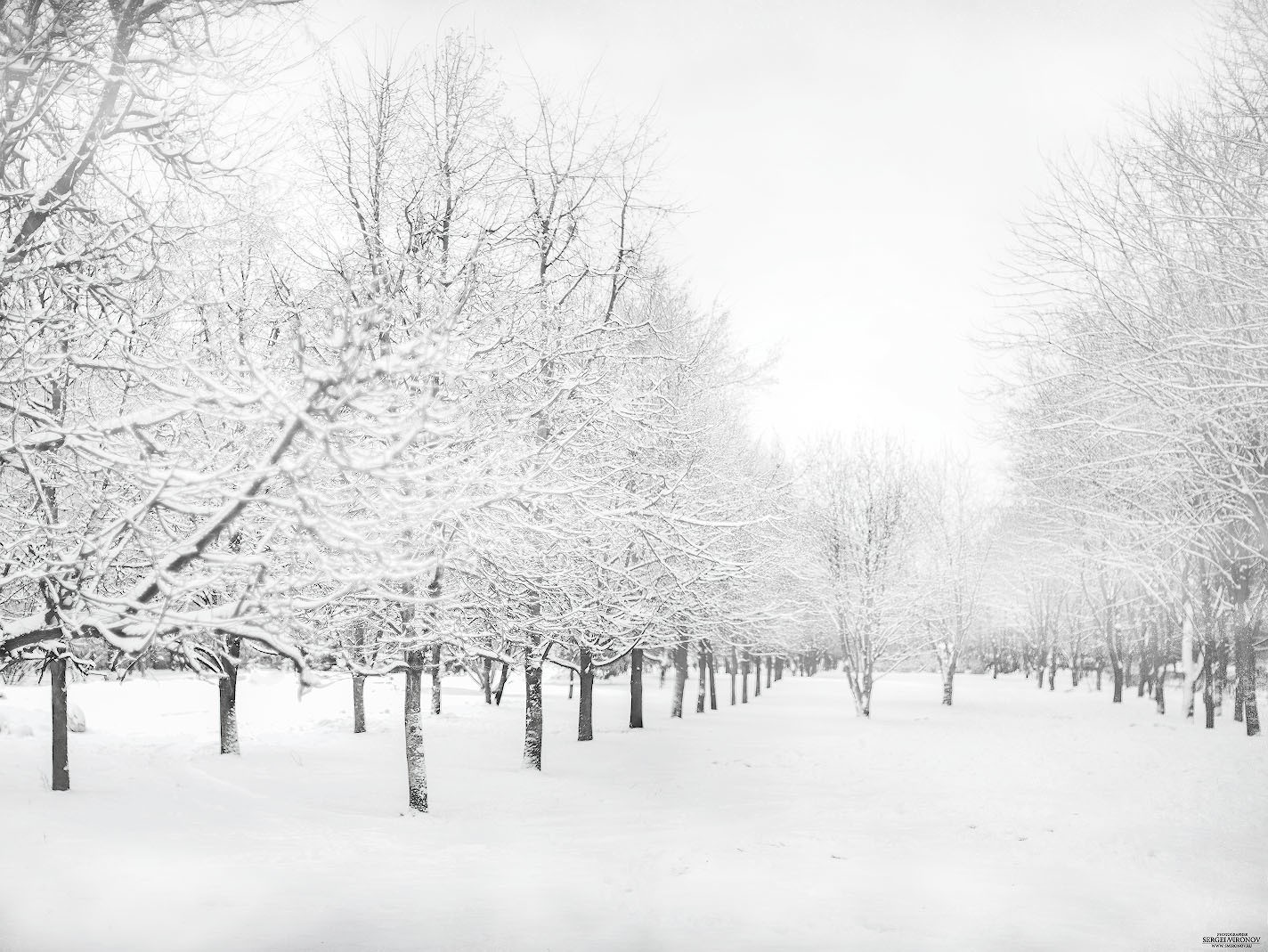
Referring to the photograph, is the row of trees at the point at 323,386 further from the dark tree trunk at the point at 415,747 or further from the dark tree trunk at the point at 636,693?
the dark tree trunk at the point at 636,693

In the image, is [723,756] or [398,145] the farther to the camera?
[723,756]

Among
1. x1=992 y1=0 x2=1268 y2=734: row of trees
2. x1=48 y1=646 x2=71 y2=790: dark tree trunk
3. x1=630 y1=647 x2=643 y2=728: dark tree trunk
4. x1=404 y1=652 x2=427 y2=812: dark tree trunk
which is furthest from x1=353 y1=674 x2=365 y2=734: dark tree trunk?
x1=992 y1=0 x2=1268 y2=734: row of trees

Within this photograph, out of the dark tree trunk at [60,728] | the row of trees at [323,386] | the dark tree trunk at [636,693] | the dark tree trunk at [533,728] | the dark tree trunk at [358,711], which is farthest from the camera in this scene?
the dark tree trunk at [636,693]

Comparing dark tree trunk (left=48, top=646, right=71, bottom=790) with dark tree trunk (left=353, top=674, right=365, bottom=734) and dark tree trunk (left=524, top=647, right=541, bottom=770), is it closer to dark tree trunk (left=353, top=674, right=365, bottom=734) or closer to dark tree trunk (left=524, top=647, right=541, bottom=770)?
dark tree trunk (left=524, top=647, right=541, bottom=770)

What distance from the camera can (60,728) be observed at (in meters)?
10.8

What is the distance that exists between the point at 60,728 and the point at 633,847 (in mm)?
7854

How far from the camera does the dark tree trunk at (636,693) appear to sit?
21.4 m

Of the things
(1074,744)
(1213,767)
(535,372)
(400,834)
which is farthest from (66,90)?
(1074,744)

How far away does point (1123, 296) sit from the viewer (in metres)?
9.50

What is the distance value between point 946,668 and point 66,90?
34.3 m

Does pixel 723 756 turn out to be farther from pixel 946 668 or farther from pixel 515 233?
pixel 946 668

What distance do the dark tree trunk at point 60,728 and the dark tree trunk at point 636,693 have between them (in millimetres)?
12799

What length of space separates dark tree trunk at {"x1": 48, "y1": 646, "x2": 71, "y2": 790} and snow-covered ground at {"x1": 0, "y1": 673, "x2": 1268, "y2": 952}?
0.31m

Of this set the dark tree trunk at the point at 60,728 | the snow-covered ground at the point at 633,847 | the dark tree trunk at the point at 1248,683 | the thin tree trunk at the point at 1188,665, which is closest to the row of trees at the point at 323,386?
the dark tree trunk at the point at 60,728
